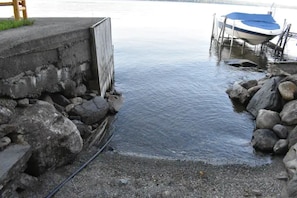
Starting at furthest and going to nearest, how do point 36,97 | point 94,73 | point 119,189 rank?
point 94,73, point 36,97, point 119,189

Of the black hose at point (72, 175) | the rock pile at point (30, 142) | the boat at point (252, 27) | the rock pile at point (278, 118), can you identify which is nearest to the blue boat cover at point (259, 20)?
the boat at point (252, 27)

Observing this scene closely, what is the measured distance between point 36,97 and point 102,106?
2659 millimetres

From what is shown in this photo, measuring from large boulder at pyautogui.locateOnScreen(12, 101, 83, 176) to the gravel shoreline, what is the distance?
277mm

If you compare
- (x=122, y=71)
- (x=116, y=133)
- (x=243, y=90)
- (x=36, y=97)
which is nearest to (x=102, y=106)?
(x=116, y=133)

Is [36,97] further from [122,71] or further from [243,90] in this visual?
[122,71]

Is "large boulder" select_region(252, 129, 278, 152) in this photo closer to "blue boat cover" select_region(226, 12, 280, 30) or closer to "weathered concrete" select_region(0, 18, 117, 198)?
"weathered concrete" select_region(0, 18, 117, 198)

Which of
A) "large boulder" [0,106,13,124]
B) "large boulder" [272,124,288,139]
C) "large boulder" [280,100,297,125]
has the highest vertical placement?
"large boulder" [0,106,13,124]

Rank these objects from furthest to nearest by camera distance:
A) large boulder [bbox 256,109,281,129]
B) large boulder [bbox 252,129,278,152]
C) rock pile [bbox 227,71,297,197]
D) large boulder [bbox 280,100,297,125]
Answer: large boulder [bbox 256,109,281,129]
large boulder [bbox 280,100,297,125]
large boulder [bbox 252,129,278,152]
rock pile [bbox 227,71,297,197]

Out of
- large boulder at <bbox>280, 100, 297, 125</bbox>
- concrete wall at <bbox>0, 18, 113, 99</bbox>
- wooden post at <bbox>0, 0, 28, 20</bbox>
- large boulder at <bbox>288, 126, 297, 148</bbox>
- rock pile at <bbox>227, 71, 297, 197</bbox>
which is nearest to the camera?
concrete wall at <bbox>0, 18, 113, 99</bbox>

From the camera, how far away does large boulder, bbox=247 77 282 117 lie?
9.91 metres

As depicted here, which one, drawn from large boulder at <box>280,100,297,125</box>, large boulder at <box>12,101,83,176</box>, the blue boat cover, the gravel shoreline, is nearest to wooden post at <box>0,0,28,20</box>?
large boulder at <box>12,101,83,176</box>

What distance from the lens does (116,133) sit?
9.15 m

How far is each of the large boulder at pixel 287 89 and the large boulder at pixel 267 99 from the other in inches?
9.4

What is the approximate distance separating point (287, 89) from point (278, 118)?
146 centimetres
